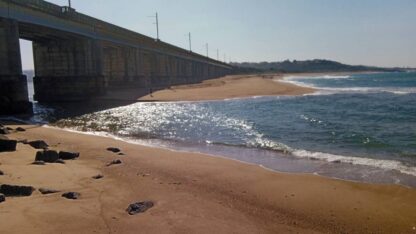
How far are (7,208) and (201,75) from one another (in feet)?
415

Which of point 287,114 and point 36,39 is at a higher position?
point 36,39

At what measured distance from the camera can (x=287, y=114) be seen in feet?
103

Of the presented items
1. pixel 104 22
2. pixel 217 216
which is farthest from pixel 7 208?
pixel 104 22

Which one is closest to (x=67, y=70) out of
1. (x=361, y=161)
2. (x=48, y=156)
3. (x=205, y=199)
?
(x=48, y=156)

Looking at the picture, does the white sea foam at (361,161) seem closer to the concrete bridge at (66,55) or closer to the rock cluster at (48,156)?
the rock cluster at (48,156)

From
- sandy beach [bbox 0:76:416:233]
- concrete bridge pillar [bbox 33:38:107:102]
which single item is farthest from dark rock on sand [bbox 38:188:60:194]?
concrete bridge pillar [bbox 33:38:107:102]

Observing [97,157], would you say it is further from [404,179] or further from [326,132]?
[326,132]

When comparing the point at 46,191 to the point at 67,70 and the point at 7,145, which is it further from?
the point at 67,70

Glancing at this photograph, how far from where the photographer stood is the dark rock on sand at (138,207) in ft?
28.5

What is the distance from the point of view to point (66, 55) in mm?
49875

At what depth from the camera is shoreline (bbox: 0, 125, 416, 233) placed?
324 inches

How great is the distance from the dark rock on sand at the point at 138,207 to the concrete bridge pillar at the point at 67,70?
133ft

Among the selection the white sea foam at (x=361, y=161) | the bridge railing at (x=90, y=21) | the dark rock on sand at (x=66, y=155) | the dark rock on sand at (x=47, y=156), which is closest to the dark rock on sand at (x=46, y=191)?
the dark rock on sand at (x=47, y=156)

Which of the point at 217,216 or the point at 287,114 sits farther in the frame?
the point at 287,114
